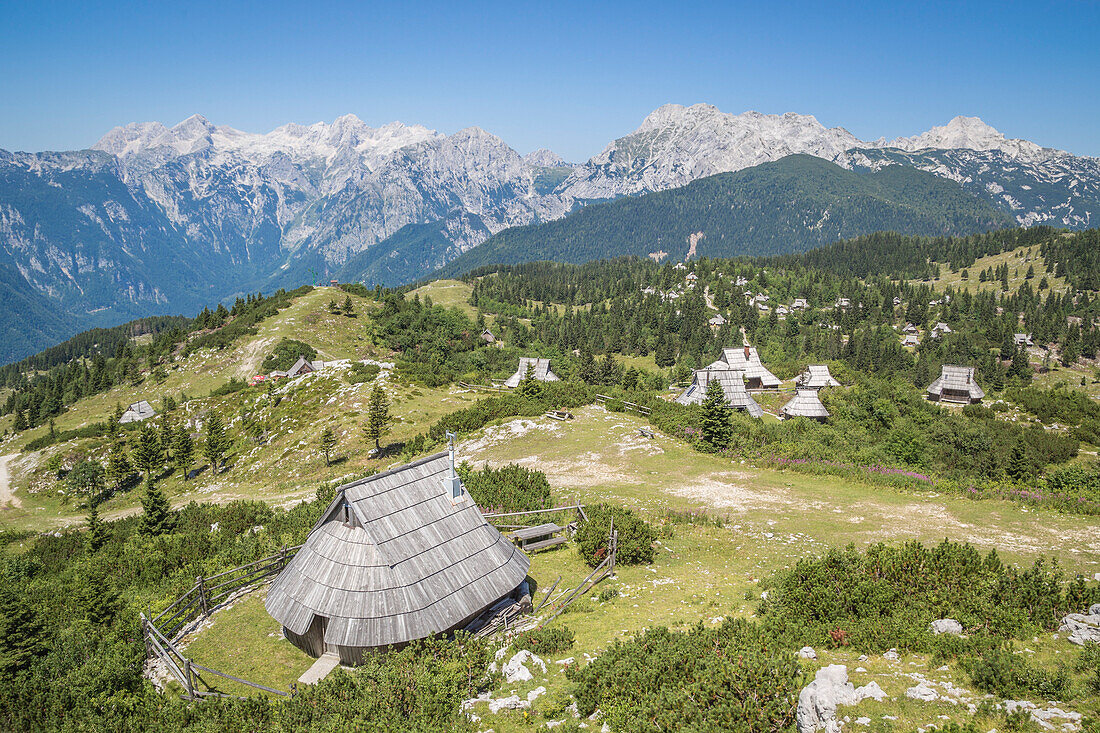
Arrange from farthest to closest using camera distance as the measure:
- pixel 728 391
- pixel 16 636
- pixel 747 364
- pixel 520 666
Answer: pixel 747 364
pixel 728 391
pixel 16 636
pixel 520 666

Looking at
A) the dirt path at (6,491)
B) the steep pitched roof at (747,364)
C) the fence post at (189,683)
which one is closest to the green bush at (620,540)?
the fence post at (189,683)

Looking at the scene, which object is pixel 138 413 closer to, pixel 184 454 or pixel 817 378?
pixel 184 454

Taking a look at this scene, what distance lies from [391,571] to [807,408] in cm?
5637

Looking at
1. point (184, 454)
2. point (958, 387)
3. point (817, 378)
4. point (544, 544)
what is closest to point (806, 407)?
point (817, 378)

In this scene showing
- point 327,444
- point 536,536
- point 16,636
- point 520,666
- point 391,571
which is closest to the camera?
point 520,666

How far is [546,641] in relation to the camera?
16.9m

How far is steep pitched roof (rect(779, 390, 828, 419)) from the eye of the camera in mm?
62438

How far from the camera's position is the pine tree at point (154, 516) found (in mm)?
34312

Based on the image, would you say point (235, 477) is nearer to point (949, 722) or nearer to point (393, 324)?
point (949, 722)

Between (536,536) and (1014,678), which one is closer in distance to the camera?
(1014,678)

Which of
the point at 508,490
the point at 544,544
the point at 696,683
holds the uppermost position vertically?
the point at 696,683

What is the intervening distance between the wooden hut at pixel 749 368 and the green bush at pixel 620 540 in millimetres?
60336

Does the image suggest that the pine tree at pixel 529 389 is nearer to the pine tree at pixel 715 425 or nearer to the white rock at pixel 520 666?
the pine tree at pixel 715 425

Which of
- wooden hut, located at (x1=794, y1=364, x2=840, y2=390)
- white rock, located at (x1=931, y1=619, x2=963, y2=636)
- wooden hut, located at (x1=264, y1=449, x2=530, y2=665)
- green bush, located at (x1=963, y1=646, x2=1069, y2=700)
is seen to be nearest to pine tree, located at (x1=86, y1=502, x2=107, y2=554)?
wooden hut, located at (x1=264, y1=449, x2=530, y2=665)
